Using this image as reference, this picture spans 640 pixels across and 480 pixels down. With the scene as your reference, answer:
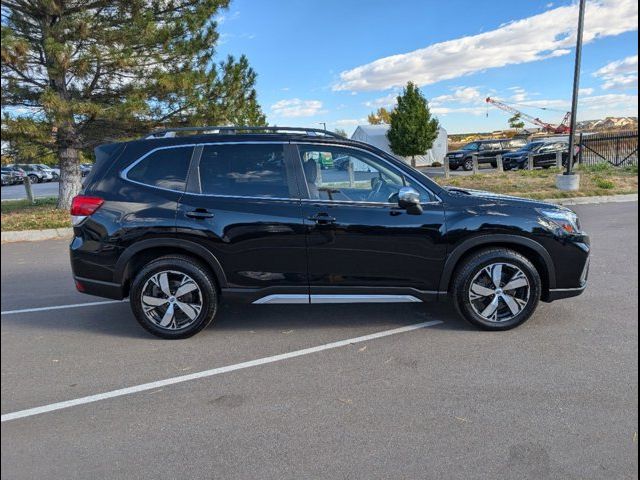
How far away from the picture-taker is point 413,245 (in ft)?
13.7

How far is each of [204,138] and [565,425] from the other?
3.66 meters

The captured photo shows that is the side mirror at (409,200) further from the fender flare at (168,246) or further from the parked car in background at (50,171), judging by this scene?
the parked car in background at (50,171)

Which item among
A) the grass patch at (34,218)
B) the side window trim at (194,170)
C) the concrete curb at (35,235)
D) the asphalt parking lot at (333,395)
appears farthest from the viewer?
the grass patch at (34,218)

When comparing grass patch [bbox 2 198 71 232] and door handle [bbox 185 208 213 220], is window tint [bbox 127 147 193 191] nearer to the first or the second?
door handle [bbox 185 208 213 220]

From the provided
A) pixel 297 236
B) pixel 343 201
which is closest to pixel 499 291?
pixel 343 201

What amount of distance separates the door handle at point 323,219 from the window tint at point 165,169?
4.10ft

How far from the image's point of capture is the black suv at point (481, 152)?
94.5ft

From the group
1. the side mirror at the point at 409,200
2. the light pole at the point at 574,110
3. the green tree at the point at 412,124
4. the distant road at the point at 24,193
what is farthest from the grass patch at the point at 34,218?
the green tree at the point at 412,124

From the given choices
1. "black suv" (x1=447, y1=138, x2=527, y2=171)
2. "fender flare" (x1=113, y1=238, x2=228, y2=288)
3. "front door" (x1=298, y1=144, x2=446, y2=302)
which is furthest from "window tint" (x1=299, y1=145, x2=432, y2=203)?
"black suv" (x1=447, y1=138, x2=527, y2=171)

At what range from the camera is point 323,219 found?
4125mm

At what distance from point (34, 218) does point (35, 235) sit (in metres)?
1.75

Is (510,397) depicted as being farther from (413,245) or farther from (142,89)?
(142,89)

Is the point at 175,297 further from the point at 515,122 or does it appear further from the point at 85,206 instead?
the point at 515,122

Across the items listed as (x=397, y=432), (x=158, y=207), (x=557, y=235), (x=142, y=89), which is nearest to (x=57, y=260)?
(x=158, y=207)
